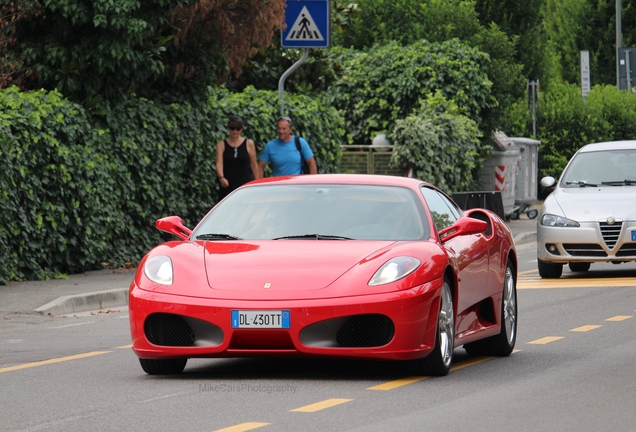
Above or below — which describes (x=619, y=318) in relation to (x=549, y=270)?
above

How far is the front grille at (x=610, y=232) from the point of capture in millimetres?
17359

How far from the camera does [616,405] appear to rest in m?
8.05

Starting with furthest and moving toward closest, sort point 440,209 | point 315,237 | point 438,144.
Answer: point 438,144
point 440,209
point 315,237

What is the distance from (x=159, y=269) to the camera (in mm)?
9148

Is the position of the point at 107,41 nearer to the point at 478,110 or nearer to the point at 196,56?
the point at 196,56

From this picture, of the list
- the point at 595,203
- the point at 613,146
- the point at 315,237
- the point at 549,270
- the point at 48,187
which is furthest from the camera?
the point at 613,146

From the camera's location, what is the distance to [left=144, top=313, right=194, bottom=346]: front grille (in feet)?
29.2

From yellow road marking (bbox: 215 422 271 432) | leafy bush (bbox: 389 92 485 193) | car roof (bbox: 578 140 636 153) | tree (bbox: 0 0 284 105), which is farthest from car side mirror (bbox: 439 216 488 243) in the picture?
leafy bush (bbox: 389 92 485 193)

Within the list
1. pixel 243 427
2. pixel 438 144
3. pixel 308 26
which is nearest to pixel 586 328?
pixel 243 427

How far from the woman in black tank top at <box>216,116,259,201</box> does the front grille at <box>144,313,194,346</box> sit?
9.56 meters

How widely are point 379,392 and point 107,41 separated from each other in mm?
10008

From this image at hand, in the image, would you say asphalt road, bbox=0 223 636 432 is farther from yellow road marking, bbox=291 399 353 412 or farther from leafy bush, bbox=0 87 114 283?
leafy bush, bbox=0 87 114 283

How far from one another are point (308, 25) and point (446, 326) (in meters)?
10.4

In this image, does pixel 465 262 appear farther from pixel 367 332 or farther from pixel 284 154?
pixel 284 154
